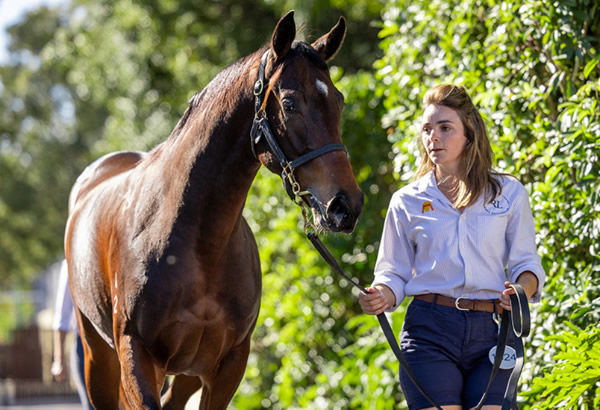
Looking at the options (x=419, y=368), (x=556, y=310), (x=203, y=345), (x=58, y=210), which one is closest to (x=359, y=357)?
(x=556, y=310)

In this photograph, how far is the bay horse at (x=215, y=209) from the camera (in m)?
2.93

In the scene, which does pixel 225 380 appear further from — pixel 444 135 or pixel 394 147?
pixel 394 147

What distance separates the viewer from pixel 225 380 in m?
3.48

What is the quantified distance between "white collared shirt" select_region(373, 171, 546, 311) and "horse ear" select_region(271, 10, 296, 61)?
790 mm

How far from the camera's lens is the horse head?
279cm

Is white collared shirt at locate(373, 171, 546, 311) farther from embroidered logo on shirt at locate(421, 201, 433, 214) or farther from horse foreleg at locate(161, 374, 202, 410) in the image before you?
horse foreleg at locate(161, 374, 202, 410)

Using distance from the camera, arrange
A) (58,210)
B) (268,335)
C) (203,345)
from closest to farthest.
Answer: (203,345) < (268,335) < (58,210)

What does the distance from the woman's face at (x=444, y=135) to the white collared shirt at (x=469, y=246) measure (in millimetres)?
140

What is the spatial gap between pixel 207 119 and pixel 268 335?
430cm

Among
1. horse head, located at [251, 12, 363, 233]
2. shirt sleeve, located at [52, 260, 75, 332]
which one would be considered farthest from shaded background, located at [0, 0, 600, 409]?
shirt sleeve, located at [52, 260, 75, 332]

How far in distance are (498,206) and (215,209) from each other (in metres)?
1.18

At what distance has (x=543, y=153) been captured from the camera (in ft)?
12.8

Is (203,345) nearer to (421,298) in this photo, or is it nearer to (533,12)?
(421,298)

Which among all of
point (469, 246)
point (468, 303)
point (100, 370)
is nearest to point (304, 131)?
point (469, 246)
